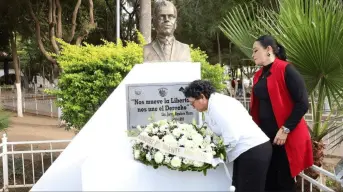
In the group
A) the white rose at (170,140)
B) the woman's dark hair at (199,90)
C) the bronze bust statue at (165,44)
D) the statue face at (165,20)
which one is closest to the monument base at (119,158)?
the white rose at (170,140)

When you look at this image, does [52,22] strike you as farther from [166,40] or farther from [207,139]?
[207,139]

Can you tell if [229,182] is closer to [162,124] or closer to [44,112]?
[162,124]

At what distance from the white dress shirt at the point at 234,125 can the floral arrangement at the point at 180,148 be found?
0.31 meters

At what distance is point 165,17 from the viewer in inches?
179

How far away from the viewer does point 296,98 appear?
11.0ft

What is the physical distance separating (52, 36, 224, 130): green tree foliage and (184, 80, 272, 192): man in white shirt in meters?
3.38

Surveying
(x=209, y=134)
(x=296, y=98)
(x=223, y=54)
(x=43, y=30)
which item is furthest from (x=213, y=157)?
(x=223, y=54)

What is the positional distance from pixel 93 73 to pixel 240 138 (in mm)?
4029

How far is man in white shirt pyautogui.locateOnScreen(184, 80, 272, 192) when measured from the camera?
3064mm

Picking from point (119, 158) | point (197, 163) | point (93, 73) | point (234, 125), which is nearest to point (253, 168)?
point (234, 125)

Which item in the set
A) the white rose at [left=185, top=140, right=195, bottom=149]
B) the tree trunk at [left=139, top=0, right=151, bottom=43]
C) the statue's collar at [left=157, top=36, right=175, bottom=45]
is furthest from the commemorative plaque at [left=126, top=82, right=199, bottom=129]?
the tree trunk at [left=139, top=0, right=151, bottom=43]

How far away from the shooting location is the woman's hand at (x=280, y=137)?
Result: 3388 mm

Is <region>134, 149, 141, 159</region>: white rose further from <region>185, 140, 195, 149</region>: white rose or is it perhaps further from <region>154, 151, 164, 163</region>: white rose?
<region>185, 140, 195, 149</region>: white rose

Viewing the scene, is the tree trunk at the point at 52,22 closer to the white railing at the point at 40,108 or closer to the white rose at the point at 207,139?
the white railing at the point at 40,108
